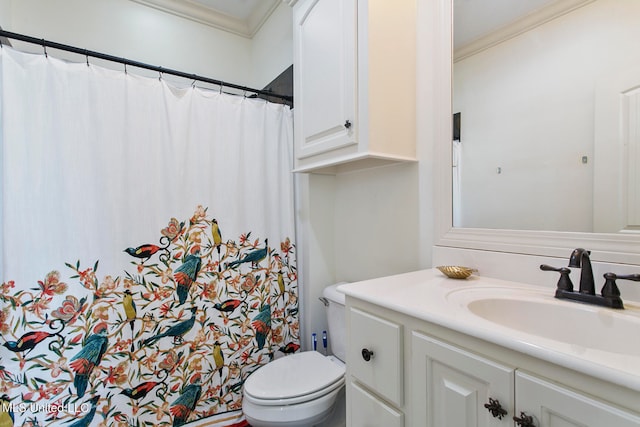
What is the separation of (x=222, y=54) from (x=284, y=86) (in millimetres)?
733

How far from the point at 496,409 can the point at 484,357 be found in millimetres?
84

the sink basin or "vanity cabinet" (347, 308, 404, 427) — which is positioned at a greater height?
the sink basin

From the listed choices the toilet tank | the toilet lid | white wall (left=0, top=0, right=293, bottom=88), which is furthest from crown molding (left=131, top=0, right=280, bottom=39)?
the toilet lid

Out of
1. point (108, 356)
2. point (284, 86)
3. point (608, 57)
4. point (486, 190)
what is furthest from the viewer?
point (284, 86)

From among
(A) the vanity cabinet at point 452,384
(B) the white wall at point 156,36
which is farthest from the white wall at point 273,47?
(A) the vanity cabinet at point 452,384

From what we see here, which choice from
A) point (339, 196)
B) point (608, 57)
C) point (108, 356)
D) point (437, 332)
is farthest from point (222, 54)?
point (437, 332)

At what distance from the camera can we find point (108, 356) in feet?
Result: 4.23

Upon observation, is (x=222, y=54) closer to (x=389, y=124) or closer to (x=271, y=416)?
(x=389, y=124)

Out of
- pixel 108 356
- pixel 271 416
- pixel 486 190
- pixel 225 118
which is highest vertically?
pixel 225 118

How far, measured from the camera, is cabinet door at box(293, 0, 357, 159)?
1.11 meters

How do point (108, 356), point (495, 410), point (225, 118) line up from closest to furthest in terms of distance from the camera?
point (495, 410) → point (108, 356) → point (225, 118)

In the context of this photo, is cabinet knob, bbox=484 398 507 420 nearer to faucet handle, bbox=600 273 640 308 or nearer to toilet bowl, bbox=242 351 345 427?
faucet handle, bbox=600 273 640 308

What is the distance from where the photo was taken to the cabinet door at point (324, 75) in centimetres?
111

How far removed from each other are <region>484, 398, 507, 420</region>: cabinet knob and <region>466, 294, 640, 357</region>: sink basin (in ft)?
0.64
